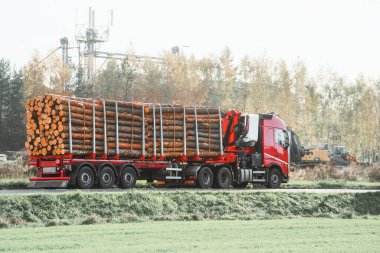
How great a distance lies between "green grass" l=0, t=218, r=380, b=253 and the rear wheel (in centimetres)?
838

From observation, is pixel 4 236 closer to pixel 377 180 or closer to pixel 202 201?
pixel 202 201

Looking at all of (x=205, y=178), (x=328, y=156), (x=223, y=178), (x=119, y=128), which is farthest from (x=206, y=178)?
(x=328, y=156)

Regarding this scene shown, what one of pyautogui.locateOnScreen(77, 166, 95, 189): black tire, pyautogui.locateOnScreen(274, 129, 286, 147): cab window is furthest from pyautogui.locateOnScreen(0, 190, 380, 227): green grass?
pyautogui.locateOnScreen(274, 129, 286, 147): cab window

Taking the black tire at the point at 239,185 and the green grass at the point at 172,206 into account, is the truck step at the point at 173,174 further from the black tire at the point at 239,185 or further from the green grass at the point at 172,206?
the green grass at the point at 172,206

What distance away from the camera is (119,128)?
29734 mm

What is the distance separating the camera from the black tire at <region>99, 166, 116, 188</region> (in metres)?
28.4

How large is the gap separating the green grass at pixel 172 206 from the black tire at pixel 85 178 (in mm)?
3580

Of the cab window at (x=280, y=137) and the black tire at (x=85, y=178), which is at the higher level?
the cab window at (x=280, y=137)

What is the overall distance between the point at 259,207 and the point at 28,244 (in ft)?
41.8

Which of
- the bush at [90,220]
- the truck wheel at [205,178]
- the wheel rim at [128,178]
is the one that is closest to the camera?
the bush at [90,220]

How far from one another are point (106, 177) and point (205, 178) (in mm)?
5113

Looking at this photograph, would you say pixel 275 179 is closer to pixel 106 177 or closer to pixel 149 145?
pixel 149 145

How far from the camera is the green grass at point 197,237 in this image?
1433 centimetres

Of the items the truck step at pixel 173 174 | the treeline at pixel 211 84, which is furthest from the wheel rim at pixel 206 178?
the treeline at pixel 211 84
